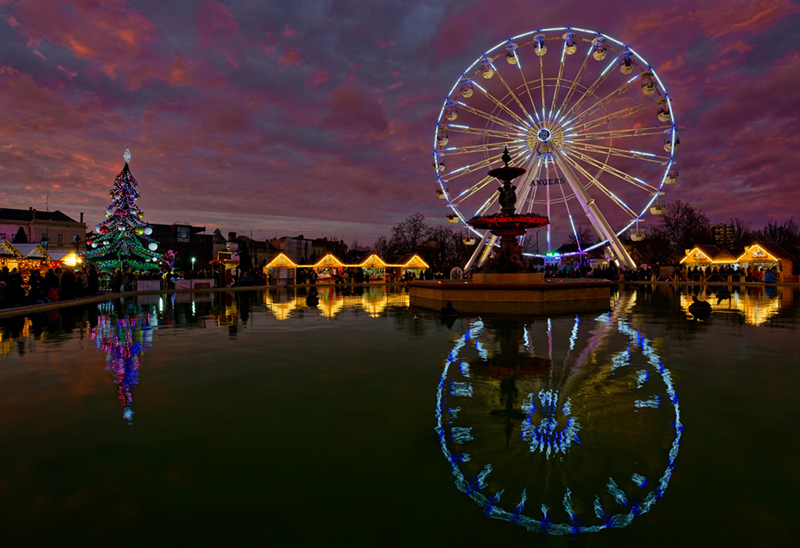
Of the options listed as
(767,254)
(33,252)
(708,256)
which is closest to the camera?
(33,252)

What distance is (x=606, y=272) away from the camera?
47.5m

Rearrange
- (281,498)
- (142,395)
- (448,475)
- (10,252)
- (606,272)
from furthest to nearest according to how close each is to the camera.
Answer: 1. (606,272)
2. (10,252)
3. (142,395)
4. (448,475)
5. (281,498)

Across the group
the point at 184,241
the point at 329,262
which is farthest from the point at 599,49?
the point at 184,241

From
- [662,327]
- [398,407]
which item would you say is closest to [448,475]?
[398,407]

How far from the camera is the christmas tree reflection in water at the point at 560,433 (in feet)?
9.70

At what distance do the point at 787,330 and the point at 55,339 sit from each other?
16.3 meters

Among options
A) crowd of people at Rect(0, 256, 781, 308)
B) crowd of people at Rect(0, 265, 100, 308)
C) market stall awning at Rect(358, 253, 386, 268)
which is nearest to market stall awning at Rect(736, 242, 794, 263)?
crowd of people at Rect(0, 256, 781, 308)

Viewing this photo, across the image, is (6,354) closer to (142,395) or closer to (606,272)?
(142,395)

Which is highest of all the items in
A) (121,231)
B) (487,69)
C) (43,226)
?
(487,69)

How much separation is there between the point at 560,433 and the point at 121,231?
36.5 m

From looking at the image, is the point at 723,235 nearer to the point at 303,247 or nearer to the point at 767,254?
the point at 767,254

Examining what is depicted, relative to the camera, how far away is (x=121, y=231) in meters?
33.4

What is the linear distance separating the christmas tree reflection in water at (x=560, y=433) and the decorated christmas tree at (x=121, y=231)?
3357 centimetres

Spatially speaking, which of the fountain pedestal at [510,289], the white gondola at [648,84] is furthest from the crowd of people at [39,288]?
the white gondola at [648,84]
